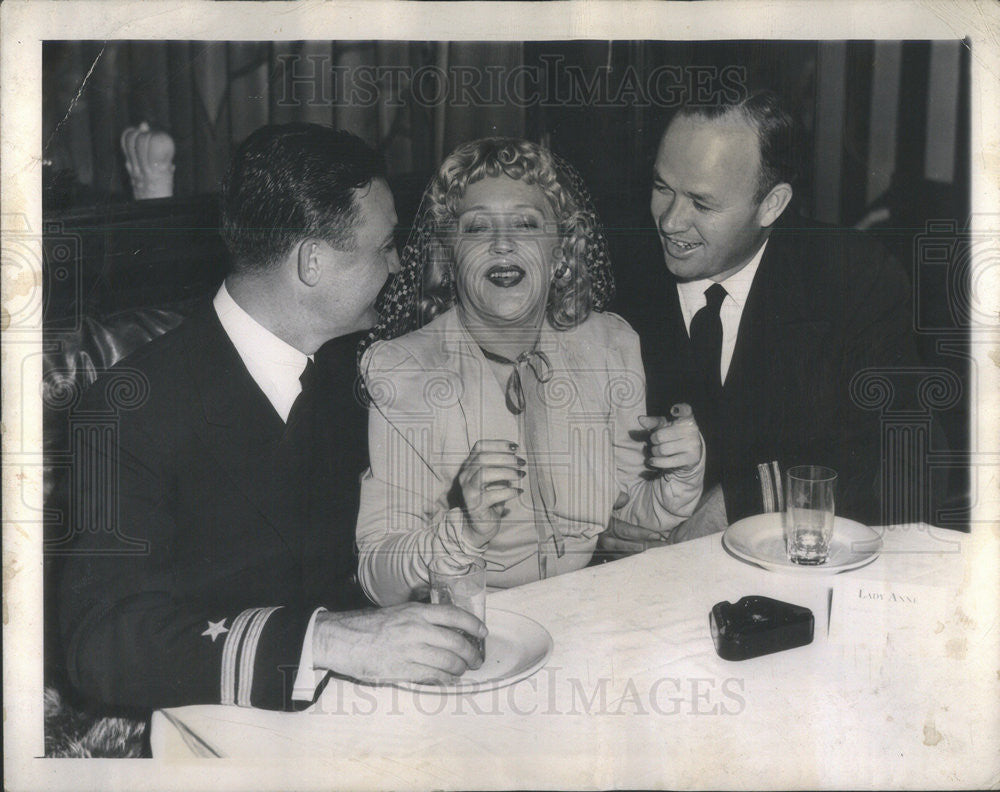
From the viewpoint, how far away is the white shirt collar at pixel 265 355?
1689 mm

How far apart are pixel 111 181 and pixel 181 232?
0.16m

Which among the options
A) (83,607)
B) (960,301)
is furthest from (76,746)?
(960,301)

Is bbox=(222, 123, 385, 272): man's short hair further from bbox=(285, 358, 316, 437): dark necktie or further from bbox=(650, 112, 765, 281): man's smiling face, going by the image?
bbox=(650, 112, 765, 281): man's smiling face

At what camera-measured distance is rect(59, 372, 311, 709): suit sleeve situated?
1609 millimetres

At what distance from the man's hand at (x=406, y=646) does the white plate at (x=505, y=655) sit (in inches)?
0.7

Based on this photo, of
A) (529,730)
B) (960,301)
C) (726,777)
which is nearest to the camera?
(529,730)

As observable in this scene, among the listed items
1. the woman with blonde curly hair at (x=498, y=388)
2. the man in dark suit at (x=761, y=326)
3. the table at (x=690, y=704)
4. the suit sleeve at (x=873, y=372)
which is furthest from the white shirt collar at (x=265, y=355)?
the suit sleeve at (x=873, y=372)

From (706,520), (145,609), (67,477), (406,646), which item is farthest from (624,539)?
(67,477)

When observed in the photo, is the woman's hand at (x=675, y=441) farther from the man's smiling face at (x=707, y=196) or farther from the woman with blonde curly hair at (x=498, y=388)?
the man's smiling face at (x=707, y=196)

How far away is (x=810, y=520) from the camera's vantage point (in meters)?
1.71

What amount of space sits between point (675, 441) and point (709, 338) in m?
0.19

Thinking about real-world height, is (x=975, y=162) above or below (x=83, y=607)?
above

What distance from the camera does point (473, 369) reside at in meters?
1.74

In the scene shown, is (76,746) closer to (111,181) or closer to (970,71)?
(111,181)
